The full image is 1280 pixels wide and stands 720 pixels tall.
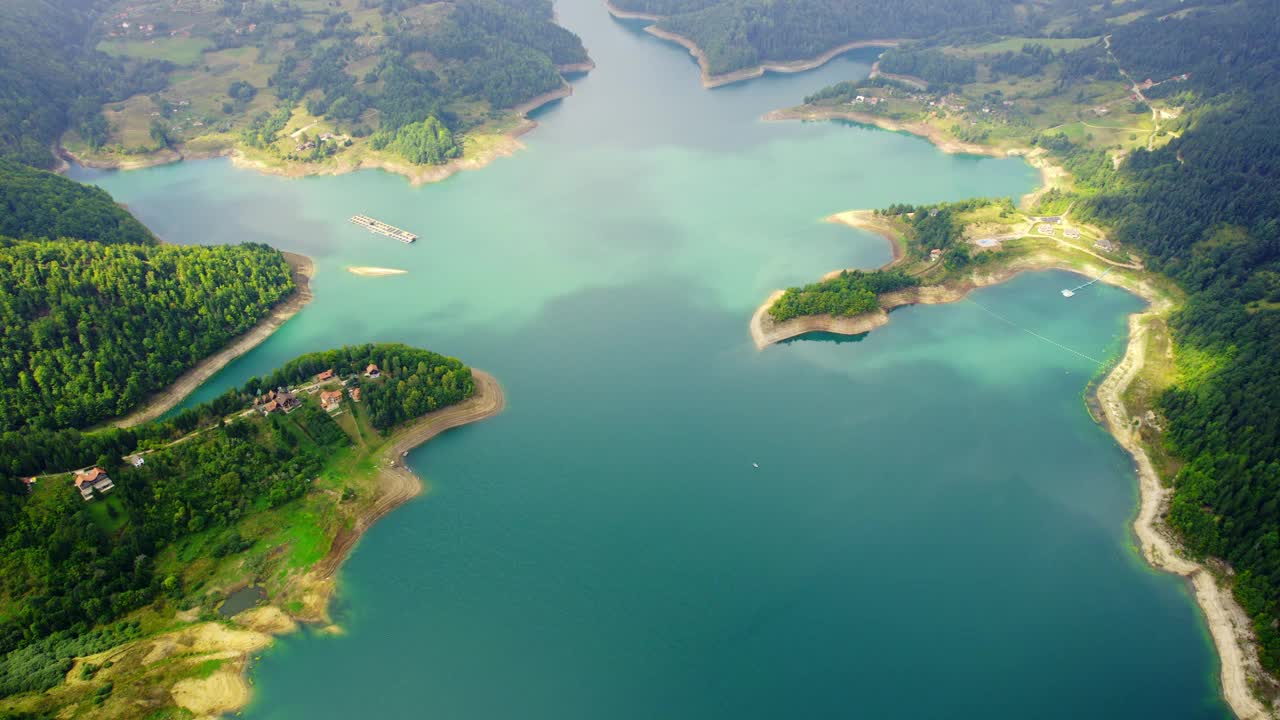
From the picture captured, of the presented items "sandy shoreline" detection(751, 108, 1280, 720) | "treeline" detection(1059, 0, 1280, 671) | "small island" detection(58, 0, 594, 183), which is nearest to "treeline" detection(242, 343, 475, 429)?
"sandy shoreline" detection(751, 108, 1280, 720)

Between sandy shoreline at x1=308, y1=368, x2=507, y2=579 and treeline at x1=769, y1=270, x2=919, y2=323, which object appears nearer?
sandy shoreline at x1=308, y1=368, x2=507, y2=579

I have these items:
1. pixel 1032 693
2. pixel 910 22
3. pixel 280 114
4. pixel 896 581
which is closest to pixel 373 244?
pixel 280 114

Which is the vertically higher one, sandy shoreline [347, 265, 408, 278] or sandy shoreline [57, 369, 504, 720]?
sandy shoreline [347, 265, 408, 278]

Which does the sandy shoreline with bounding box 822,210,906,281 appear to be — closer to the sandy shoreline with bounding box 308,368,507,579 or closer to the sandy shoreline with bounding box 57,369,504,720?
the sandy shoreline with bounding box 308,368,507,579

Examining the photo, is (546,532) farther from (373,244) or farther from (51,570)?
(373,244)

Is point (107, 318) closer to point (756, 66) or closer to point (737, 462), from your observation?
point (737, 462)

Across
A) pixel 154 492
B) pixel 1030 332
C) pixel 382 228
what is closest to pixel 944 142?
pixel 1030 332

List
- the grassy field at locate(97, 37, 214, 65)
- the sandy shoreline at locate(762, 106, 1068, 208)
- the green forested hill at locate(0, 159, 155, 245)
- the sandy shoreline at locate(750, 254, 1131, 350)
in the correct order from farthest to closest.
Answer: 1. the grassy field at locate(97, 37, 214, 65)
2. the sandy shoreline at locate(762, 106, 1068, 208)
3. the green forested hill at locate(0, 159, 155, 245)
4. the sandy shoreline at locate(750, 254, 1131, 350)
